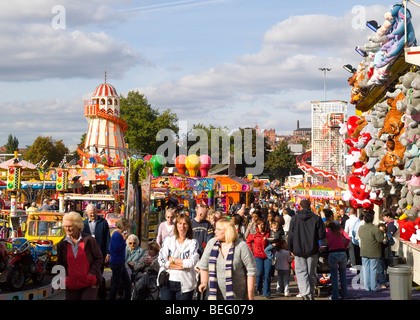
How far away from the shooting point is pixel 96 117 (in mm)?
57688

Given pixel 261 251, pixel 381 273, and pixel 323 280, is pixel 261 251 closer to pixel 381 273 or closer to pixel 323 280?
pixel 323 280

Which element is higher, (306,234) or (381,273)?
(306,234)

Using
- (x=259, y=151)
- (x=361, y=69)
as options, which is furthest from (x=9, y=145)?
(x=361, y=69)

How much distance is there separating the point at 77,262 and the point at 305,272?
5042mm

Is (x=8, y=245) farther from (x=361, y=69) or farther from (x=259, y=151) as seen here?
(x=259, y=151)

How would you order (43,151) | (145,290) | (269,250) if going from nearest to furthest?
(145,290), (269,250), (43,151)

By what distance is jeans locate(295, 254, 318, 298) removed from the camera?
11219 millimetres

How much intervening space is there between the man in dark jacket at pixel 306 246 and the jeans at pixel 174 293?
11.9 feet

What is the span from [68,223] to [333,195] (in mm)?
19082


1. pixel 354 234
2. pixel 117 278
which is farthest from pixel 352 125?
pixel 117 278

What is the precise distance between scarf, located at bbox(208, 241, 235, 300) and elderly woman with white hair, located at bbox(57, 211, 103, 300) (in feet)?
4.33

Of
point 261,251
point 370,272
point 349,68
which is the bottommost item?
point 370,272

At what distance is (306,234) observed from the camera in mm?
11164
